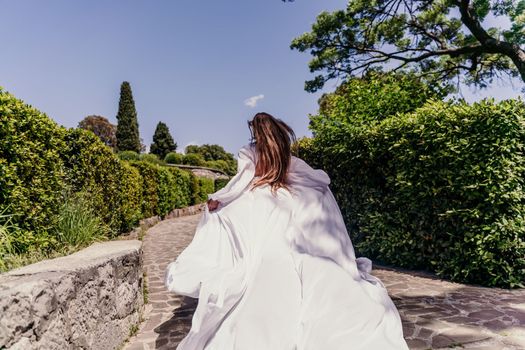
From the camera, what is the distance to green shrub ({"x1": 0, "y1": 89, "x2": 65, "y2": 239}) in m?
3.76

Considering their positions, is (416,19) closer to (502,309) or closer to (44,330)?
(502,309)

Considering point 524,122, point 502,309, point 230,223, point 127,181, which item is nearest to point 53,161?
point 230,223

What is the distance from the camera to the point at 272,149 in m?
2.94

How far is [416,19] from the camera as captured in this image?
1362cm

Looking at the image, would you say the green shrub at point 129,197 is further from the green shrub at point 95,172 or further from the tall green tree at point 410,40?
the tall green tree at point 410,40

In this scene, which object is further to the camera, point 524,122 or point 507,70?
point 507,70

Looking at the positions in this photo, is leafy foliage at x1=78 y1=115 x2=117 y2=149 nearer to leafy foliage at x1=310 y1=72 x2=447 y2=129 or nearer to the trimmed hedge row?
the trimmed hedge row

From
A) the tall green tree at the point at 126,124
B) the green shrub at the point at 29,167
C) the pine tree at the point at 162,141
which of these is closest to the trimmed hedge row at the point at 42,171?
the green shrub at the point at 29,167

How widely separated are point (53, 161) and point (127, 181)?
5.20 metres

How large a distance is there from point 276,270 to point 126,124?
50.9 metres

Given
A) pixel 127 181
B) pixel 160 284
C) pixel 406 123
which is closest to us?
pixel 160 284

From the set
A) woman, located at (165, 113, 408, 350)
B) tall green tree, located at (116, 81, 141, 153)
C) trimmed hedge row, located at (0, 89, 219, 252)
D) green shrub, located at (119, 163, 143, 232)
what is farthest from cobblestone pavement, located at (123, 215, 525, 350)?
tall green tree, located at (116, 81, 141, 153)

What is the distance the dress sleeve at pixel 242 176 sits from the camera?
121 inches

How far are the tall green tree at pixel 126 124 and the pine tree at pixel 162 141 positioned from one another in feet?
11.2
